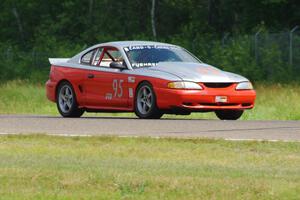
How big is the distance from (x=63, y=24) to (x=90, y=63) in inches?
1808

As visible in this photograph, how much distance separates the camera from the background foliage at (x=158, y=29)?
43750 mm

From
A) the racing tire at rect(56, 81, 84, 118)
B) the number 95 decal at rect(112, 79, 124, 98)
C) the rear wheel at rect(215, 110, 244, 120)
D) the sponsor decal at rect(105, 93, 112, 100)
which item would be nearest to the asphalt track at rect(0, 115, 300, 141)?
the number 95 decal at rect(112, 79, 124, 98)

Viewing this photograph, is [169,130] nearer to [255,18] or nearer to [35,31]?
[255,18]

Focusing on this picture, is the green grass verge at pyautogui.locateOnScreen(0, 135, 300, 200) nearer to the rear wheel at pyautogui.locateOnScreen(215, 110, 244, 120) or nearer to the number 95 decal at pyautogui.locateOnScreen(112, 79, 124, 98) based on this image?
the number 95 decal at pyautogui.locateOnScreen(112, 79, 124, 98)

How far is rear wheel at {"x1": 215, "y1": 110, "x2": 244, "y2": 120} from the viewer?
19.8m

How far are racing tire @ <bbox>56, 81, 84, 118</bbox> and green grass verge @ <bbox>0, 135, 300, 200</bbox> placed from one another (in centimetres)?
655

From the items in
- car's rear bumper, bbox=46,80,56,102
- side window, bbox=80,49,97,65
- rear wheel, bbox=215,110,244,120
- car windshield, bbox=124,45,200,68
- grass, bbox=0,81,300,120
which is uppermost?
car windshield, bbox=124,45,200,68

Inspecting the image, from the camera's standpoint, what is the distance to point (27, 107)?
2748 cm

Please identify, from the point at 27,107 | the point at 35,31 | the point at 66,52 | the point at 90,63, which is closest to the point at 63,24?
the point at 35,31

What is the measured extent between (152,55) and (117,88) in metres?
0.85

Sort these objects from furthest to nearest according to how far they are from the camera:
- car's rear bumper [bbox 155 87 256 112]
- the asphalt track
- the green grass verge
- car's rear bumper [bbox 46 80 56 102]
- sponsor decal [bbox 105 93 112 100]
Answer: car's rear bumper [bbox 46 80 56 102] → sponsor decal [bbox 105 93 112 100] → car's rear bumper [bbox 155 87 256 112] → the asphalt track → the green grass verge

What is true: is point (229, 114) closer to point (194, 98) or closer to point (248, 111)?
point (194, 98)

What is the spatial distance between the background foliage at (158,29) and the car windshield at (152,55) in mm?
20132

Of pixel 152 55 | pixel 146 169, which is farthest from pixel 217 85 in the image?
pixel 146 169
